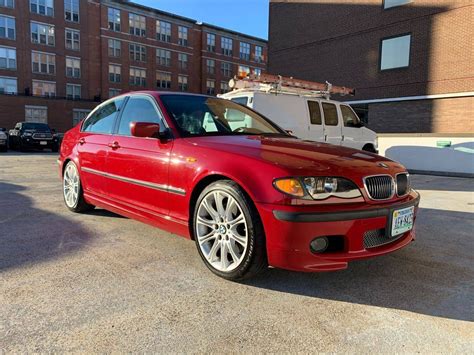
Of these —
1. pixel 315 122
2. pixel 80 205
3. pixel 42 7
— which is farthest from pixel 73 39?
pixel 80 205

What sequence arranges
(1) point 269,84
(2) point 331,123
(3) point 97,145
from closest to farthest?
(3) point 97,145 < (1) point 269,84 < (2) point 331,123

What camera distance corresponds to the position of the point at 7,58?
123ft

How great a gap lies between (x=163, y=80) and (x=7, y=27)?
17112mm

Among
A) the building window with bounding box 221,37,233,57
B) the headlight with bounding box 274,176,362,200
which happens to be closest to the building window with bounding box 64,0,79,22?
the building window with bounding box 221,37,233,57

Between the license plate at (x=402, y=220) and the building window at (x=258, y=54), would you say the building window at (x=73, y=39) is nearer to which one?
the building window at (x=258, y=54)

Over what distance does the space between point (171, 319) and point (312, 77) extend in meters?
23.8

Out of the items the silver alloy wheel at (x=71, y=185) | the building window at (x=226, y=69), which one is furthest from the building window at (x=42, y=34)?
the silver alloy wheel at (x=71, y=185)

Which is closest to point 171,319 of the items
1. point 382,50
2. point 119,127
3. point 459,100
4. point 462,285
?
point 462,285

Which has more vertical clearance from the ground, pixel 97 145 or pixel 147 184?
pixel 97 145

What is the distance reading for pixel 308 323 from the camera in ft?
8.11

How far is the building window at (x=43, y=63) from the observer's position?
128ft

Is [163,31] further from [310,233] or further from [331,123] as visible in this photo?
[310,233]

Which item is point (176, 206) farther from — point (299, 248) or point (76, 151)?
point (76, 151)

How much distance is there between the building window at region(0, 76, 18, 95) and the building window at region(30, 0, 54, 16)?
716 centimetres
